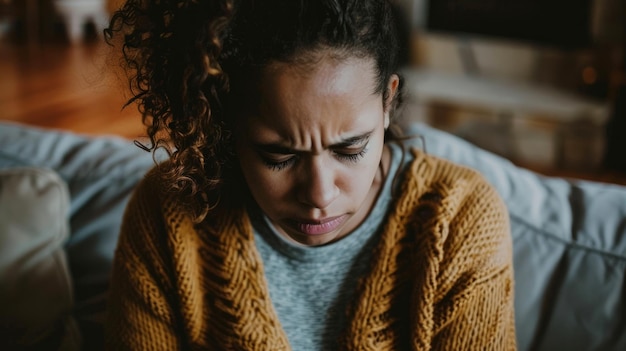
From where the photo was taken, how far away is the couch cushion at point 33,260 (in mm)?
1108

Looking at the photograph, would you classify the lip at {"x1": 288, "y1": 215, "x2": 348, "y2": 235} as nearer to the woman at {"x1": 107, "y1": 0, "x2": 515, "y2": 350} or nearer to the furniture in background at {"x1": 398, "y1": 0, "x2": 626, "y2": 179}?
the woman at {"x1": 107, "y1": 0, "x2": 515, "y2": 350}

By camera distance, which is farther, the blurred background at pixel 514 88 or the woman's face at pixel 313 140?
the blurred background at pixel 514 88

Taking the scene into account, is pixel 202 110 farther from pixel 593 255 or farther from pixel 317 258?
pixel 593 255

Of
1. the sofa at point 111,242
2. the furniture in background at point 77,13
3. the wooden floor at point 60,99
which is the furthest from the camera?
the furniture in background at point 77,13

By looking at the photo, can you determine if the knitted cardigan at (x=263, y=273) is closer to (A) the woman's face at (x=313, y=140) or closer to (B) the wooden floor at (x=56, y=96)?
(A) the woman's face at (x=313, y=140)

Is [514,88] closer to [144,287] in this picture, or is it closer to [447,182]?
[447,182]

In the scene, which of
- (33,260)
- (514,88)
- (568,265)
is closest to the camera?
(568,265)

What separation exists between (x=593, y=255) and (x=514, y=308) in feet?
0.50

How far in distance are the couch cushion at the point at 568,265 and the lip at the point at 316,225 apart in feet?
0.82

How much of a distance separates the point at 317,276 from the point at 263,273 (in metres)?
0.08

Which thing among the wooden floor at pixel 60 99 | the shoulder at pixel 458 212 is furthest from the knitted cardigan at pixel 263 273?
the wooden floor at pixel 60 99

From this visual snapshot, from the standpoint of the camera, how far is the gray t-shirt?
38.1 inches

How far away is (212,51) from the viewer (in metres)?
0.75

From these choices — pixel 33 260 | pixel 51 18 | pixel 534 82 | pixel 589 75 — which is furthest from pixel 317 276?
pixel 51 18
